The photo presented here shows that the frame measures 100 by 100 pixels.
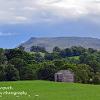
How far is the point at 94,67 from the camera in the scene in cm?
14600

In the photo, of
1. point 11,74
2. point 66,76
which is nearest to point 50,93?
point 66,76

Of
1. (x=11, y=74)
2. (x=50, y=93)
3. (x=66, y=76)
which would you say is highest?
(x=11, y=74)

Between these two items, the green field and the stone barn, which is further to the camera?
the stone barn

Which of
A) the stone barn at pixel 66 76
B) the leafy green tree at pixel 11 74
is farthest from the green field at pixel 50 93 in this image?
the leafy green tree at pixel 11 74

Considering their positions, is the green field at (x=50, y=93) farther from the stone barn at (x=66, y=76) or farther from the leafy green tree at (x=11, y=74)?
the leafy green tree at (x=11, y=74)

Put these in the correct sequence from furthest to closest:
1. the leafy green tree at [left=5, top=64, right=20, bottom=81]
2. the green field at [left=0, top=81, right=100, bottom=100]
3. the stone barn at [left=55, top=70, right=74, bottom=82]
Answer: the leafy green tree at [left=5, top=64, right=20, bottom=81] → the stone barn at [left=55, top=70, right=74, bottom=82] → the green field at [left=0, top=81, right=100, bottom=100]

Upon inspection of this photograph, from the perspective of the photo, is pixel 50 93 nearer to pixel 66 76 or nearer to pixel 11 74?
pixel 66 76

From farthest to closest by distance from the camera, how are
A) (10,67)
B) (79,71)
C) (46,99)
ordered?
(10,67), (79,71), (46,99)

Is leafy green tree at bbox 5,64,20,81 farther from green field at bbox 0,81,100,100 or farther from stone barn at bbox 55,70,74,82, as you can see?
green field at bbox 0,81,100,100

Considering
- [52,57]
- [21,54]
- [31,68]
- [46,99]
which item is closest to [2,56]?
[21,54]

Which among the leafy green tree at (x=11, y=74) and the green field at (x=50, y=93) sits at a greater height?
the leafy green tree at (x=11, y=74)

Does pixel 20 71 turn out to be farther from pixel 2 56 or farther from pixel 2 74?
pixel 2 56

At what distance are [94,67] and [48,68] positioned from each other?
102 ft

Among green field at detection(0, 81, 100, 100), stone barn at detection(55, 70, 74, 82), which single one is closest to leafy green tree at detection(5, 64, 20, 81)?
stone barn at detection(55, 70, 74, 82)
